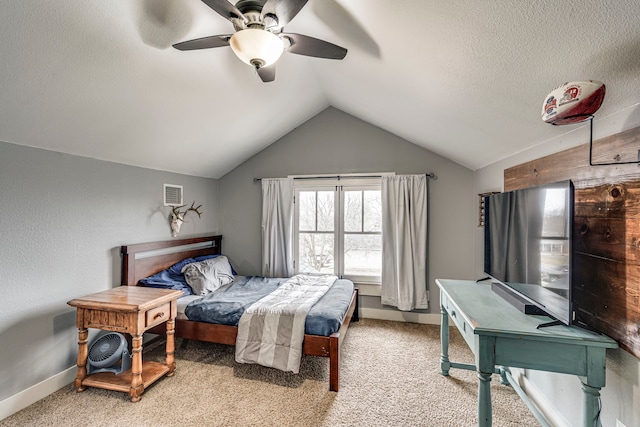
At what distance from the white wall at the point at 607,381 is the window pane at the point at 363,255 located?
1.92m

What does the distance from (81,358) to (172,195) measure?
1872mm

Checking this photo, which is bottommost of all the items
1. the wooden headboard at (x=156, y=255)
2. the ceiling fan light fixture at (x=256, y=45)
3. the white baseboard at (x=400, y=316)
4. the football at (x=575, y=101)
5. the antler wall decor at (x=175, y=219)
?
the white baseboard at (x=400, y=316)

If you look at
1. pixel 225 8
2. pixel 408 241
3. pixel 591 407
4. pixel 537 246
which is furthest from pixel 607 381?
pixel 225 8

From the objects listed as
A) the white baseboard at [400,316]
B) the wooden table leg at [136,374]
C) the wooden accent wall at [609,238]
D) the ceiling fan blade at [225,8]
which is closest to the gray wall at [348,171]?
the white baseboard at [400,316]

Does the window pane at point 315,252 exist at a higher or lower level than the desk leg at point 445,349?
higher

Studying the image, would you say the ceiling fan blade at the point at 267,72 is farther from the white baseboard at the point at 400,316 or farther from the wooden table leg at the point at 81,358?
the white baseboard at the point at 400,316

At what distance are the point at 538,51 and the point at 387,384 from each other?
2481 mm

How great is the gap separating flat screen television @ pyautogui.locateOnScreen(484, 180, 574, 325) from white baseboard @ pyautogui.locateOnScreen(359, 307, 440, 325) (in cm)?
165

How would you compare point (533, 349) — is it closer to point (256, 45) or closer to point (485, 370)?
point (485, 370)

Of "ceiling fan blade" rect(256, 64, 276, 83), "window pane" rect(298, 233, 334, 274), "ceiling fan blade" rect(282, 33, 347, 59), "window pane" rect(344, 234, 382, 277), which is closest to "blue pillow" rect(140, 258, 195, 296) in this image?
"window pane" rect(298, 233, 334, 274)

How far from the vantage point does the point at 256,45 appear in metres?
1.36

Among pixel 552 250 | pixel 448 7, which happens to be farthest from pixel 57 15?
A: pixel 552 250

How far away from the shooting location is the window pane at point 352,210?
3.95m

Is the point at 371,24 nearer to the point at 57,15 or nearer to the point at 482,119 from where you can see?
the point at 482,119
